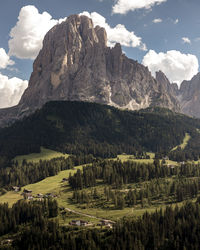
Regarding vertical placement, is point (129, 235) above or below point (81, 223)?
below

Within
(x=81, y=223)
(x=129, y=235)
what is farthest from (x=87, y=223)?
(x=129, y=235)

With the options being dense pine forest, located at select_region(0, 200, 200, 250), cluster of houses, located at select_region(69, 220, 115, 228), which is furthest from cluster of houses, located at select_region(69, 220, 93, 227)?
dense pine forest, located at select_region(0, 200, 200, 250)

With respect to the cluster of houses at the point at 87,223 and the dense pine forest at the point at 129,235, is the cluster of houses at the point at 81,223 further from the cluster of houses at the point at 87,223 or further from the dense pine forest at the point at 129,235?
the dense pine forest at the point at 129,235

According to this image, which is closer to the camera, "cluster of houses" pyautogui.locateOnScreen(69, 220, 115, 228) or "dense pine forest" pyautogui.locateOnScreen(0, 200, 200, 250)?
"dense pine forest" pyautogui.locateOnScreen(0, 200, 200, 250)

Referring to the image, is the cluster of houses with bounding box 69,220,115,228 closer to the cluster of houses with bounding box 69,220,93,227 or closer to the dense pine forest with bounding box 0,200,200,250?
the cluster of houses with bounding box 69,220,93,227

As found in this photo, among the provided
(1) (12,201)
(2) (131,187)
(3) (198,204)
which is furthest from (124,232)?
(1) (12,201)

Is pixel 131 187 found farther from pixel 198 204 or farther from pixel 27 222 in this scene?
pixel 27 222

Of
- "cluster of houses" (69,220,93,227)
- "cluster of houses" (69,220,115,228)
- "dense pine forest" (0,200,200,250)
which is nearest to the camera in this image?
"dense pine forest" (0,200,200,250)

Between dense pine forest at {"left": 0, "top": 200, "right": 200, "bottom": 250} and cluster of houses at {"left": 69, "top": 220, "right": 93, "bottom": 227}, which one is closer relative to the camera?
dense pine forest at {"left": 0, "top": 200, "right": 200, "bottom": 250}

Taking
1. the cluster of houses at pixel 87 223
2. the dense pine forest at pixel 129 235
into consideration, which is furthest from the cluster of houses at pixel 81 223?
the dense pine forest at pixel 129 235

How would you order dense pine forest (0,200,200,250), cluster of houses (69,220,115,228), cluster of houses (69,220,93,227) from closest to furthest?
dense pine forest (0,200,200,250)
cluster of houses (69,220,115,228)
cluster of houses (69,220,93,227)

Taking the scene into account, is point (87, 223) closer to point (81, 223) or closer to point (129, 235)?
point (81, 223)

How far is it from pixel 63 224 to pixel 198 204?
68.3m

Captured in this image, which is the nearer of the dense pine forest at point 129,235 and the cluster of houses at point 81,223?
the dense pine forest at point 129,235
